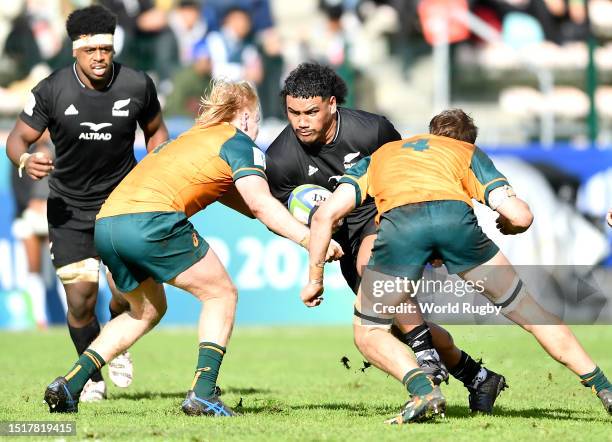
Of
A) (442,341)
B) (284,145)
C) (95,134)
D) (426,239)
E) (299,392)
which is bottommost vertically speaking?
(299,392)

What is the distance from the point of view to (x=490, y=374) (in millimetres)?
7848

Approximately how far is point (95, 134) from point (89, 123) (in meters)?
0.10

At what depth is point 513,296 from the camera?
7090mm

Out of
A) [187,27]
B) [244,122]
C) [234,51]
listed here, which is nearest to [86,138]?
[244,122]

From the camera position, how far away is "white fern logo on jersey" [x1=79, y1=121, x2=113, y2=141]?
8.90m

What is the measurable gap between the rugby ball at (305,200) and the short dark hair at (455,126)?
2.91ft

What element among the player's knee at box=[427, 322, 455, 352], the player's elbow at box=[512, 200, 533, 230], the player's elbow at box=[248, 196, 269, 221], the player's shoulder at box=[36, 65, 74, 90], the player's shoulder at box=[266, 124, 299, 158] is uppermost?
the player's shoulder at box=[36, 65, 74, 90]

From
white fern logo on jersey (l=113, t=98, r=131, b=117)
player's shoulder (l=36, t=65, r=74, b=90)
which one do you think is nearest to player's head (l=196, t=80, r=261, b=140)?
white fern logo on jersey (l=113, t=98, r=131, b=117)

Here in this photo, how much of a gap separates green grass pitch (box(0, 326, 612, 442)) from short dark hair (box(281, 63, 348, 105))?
1837 mm

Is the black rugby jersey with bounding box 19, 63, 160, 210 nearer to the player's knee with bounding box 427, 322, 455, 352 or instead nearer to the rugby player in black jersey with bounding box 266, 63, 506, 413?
the rugby player in black jersey with bounding box 266, 63, 506, 413

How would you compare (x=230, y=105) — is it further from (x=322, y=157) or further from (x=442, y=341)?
(x=442, y=341)

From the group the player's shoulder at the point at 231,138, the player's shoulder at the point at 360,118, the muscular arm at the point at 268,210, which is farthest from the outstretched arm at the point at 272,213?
the player's shoulder at the point at 360,118

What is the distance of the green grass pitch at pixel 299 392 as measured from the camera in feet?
21.9

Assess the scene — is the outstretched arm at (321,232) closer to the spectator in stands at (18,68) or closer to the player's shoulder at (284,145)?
the player's shoulder at (284,145)
